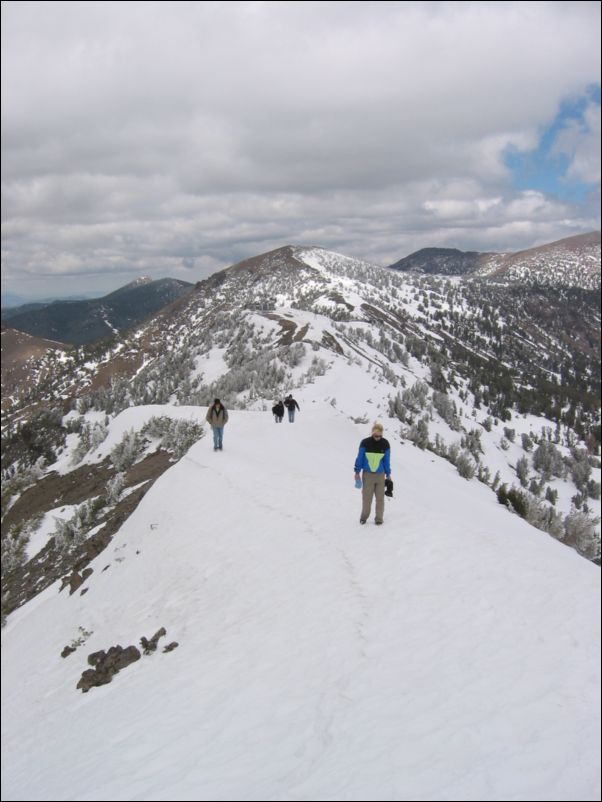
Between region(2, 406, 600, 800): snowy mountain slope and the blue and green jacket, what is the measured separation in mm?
1653

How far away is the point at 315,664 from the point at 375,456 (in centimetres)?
488

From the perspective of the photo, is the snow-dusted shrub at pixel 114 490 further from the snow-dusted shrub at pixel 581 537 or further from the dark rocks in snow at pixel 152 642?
the snow-dusted shrub at pixel 581 537

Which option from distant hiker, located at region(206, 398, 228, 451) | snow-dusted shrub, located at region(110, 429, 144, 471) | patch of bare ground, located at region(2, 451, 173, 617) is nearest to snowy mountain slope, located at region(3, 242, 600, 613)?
patch of bare ground, located at region(2, 451, 173, 617)

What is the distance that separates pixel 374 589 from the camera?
923 cm

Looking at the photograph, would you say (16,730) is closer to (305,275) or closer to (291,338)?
(291,338)

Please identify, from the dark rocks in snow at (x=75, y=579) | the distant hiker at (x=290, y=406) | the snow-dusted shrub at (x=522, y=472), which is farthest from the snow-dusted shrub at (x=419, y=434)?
the dark rocks in snow at (x=75, y=579)

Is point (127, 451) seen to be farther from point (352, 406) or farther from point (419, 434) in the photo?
point (419, 434)

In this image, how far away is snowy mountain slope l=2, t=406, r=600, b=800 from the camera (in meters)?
5.57

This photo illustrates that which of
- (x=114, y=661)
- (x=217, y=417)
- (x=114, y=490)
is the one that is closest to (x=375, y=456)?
(x=114, y=661)

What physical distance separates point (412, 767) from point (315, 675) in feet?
7.04

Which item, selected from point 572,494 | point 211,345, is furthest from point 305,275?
point 572,494

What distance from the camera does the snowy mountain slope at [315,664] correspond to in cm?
557

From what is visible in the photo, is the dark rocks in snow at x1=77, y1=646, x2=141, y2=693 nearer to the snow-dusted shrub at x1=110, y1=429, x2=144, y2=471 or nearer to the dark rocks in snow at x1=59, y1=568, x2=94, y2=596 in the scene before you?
the dark rocks in snow at x1=59, y1=568, x2=94, y2=596

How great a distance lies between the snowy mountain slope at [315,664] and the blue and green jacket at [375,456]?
5.42 ft
